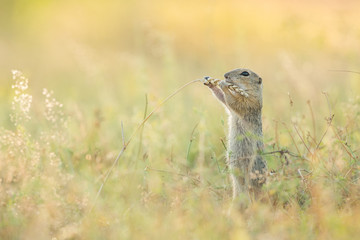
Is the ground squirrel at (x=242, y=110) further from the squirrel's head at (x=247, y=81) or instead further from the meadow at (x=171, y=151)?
the meadow at (x=171, y=151)

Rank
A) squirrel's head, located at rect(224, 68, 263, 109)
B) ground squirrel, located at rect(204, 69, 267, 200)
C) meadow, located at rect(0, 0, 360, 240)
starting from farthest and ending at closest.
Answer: squirrel's head, located at rect(224, 68, 263, 109) < ground squirrel, located at rect(204, 69, 267, 200) < meadow, located at rect(0, 0, 360, 240)

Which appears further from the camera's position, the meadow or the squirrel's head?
the squirrel's head

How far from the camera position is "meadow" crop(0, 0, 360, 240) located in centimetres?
356

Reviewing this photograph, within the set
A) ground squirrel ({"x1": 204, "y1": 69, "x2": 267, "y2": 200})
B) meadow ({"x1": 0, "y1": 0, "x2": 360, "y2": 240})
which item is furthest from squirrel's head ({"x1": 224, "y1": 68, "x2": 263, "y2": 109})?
meadow ({"x1": 0, "y1": 0, "x2": 360, "y2": 240})

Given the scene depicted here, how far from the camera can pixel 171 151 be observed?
5117mm

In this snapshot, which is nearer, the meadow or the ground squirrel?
the meadow

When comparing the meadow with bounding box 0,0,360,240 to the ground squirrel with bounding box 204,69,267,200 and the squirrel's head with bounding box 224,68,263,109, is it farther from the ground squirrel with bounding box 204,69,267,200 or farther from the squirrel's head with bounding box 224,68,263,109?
the squirrel's head with bounding box 224,68,263,109

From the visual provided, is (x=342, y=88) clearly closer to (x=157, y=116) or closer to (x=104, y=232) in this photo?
(x=157, y=116)

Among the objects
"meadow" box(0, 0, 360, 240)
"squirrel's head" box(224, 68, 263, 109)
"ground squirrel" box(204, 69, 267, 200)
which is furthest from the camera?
"squirrel's head" box(224, 68, 263, 109)

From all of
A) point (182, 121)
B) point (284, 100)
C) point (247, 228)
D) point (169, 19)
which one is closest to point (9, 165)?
point (247, 228)

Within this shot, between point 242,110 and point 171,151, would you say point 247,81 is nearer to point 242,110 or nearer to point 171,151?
point 242,110

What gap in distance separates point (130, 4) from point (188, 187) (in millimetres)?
10012

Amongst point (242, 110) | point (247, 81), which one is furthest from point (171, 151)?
point (247, 81)

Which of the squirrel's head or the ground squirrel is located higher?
the squirrel's head
